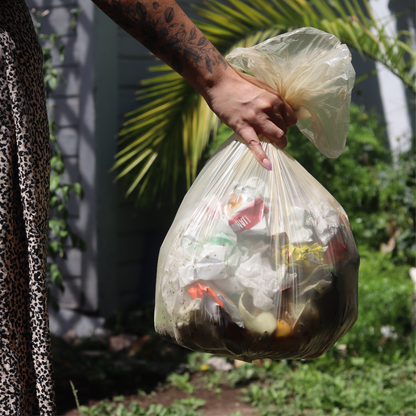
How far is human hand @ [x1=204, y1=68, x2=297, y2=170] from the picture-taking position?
1.15 m

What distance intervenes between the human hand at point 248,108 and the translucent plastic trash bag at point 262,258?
0.09 m

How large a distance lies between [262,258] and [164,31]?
608 mm

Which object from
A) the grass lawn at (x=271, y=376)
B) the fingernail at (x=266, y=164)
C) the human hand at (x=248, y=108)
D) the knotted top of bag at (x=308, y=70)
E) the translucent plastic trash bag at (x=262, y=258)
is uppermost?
the knotted top of bag at (x=308, y=70)

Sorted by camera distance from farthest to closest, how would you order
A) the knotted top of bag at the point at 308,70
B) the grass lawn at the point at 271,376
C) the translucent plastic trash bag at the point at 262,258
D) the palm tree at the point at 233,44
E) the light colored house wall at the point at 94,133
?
the light colored house wall at the point at 94,133 → the palm tree at the point at 233,44 → the grass lawn at the point at 271,376 → the knotted top of bag at the point at 308,70 → the translucent plastic trash bag at the point at 262,258

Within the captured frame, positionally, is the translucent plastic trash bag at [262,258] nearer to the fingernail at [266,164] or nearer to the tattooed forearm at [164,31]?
the fingernail at [266,164]

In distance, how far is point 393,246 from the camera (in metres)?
3.77

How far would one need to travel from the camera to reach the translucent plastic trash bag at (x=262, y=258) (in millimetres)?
1108

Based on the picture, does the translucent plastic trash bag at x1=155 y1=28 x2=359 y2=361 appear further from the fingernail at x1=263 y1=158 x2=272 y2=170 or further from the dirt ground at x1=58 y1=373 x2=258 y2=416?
the dirt ground at x1=58 y1=373 x2=258 y2=416

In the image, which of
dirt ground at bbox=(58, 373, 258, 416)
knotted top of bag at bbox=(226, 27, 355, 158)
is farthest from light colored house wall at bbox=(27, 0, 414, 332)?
knotted top of bag at bbox=(226, 27, 355, 158)

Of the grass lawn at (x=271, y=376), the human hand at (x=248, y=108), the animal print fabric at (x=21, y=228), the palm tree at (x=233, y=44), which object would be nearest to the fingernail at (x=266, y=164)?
the human hand at (x=248, y=108)

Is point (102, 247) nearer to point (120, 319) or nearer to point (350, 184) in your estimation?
point (120, 319)

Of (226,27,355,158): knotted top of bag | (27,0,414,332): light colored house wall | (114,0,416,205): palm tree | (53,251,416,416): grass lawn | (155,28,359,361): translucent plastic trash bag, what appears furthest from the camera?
(27,0,414,332): light colored house wall

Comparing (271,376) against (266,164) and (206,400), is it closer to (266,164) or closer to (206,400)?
(206,400)

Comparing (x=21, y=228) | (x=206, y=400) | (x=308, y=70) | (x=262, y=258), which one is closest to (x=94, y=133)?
(x=206, y=400)
